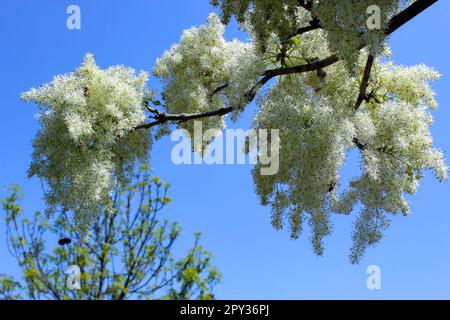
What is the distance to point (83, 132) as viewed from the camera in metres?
7.12

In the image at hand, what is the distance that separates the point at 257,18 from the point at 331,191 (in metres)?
2.49

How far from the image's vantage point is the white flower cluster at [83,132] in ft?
23.6

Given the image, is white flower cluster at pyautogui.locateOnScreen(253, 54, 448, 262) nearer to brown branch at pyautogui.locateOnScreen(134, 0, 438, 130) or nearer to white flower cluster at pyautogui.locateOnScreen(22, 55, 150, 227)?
brown branch at pyautogui.locateOnScreen(134, 0, 438, 130)

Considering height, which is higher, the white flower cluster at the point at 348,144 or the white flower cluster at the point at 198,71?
A: the white flower cluster at the point at 198,71

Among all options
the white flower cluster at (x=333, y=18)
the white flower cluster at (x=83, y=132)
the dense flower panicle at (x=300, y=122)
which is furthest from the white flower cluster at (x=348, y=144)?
the white flower cluster at (x=83, y=132)

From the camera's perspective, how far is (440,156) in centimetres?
792

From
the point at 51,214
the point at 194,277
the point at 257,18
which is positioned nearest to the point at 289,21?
the point at 257,18

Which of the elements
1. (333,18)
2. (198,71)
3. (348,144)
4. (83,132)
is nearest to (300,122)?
(348,144)

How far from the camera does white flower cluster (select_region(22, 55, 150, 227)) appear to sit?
283 inches

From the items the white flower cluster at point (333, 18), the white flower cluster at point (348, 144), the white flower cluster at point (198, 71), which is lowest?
the white flower cluster at point (348, 144)

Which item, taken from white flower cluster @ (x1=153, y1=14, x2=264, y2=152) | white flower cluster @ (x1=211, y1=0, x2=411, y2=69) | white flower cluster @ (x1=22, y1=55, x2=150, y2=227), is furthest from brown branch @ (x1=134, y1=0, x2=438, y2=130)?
white flower cluster @ (x1=153, y1=14, x2=264, y2=152)

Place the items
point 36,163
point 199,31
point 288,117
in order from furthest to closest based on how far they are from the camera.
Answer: point 199,31 → point 36,163 → point 288,117

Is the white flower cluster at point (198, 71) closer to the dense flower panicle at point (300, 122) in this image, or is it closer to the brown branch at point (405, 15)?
the dense flower panicle at point (300, 122)
